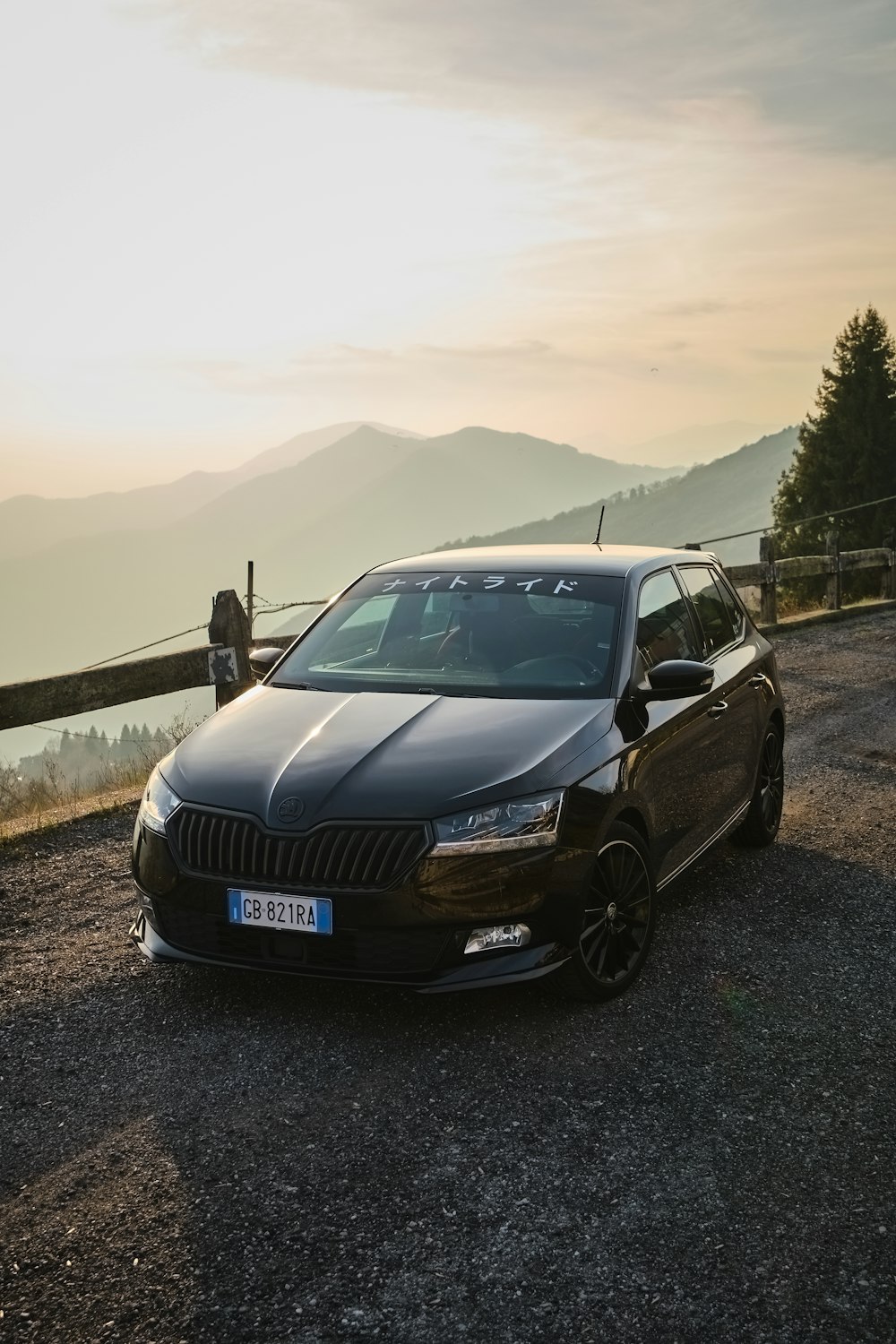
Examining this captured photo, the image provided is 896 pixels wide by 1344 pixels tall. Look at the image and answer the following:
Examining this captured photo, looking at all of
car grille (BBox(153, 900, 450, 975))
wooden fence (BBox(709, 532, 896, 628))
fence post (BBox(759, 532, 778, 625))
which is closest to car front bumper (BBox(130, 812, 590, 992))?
car grille (BBox(153, 900, 450, 975))

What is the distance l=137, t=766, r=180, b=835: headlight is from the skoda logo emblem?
49cm

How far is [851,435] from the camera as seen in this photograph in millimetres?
63938

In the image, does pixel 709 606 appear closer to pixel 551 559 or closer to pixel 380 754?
pixel 551 559

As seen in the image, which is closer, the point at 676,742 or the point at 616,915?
the point at 616,915

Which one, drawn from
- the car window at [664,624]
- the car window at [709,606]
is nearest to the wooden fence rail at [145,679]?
the car window at [709,606]

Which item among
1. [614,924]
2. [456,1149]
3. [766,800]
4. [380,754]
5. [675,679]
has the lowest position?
[456,1149]

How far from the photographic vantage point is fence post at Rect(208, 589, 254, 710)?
28.1 feet

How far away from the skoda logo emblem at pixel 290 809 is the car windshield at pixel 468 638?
102cm

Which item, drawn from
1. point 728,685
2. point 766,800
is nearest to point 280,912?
point 728,685

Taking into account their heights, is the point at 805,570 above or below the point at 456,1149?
above

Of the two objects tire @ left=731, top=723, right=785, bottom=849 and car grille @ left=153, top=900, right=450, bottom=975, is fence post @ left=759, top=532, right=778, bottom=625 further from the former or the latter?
car grille @ left=153, top=900, right=450, bottom=975

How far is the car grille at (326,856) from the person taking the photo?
403 centimetres

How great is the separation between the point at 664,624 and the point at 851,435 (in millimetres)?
63021

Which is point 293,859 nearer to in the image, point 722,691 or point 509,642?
point 509,642
